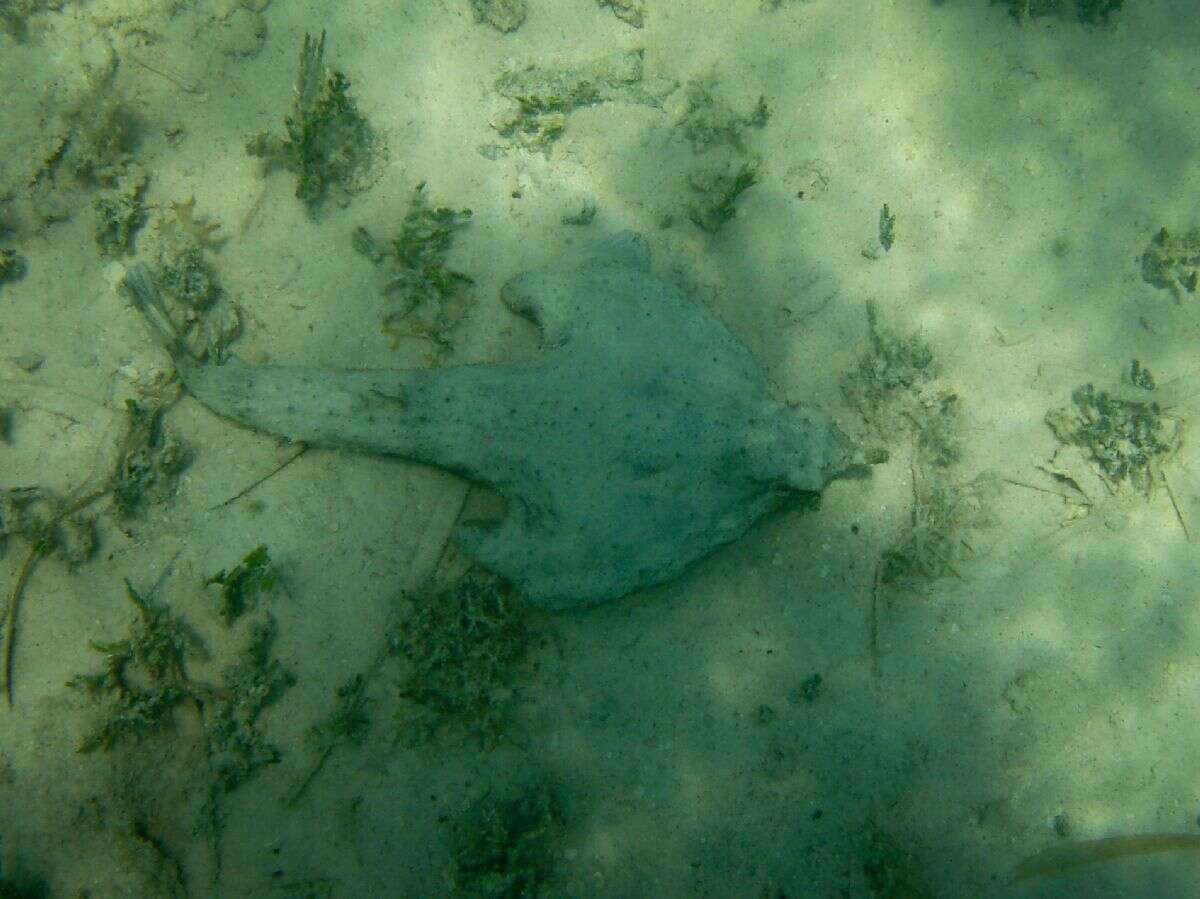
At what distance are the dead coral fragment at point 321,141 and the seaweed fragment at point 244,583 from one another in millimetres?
2755

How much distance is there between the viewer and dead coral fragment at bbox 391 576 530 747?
14.8 feet

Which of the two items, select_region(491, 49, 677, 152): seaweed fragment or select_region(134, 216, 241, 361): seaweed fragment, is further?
select_region(491, 49, 677, 152): seaweed fragment

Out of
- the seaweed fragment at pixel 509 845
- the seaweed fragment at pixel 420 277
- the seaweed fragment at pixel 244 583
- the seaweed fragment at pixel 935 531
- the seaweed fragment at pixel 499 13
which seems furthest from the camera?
the seaweed fragment at pixel 499 13

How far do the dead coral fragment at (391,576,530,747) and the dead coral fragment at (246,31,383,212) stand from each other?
3.32 m

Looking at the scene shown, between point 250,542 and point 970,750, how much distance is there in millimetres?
5298

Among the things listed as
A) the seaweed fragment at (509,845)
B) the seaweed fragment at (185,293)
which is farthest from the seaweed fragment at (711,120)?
the seaweed fragment at (509,845)

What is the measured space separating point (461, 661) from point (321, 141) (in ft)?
13.4

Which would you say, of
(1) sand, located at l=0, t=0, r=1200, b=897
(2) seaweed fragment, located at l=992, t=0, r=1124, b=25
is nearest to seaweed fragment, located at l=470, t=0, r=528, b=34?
(1) sand, located at l=0, t=0, r=1200, b=897

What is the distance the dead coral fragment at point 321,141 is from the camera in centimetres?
518

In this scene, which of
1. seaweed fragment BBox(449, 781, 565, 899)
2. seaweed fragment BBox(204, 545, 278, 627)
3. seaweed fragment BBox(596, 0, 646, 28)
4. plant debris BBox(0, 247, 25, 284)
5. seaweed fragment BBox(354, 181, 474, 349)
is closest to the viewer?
seaweed fragment BBox(449, 781, 565, 899)

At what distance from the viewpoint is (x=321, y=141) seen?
5.24 m

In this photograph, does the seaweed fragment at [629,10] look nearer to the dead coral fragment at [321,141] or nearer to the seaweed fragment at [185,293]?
the dead coral fragment at [321,141]

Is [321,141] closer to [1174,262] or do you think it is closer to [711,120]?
[711,120]

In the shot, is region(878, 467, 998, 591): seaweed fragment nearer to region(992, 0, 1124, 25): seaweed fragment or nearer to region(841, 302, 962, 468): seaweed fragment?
region(841, 302, 962, 468): seaweed fragment
